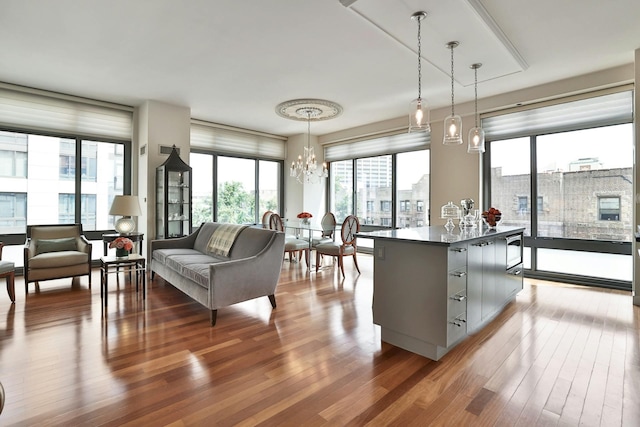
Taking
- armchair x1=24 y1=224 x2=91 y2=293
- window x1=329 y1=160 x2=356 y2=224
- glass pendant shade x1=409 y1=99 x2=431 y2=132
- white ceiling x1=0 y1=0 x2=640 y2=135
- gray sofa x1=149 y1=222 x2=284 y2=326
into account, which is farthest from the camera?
window x1=329 y1=160 x2=356 y2=224

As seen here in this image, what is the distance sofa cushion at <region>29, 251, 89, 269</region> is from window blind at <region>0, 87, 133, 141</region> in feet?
6.88

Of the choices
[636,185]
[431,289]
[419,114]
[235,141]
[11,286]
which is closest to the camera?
[431,289]

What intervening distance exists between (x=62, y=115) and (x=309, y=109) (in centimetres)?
395

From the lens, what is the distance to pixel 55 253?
14.6ft

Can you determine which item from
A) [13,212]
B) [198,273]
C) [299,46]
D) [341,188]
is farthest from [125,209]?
[341,188]

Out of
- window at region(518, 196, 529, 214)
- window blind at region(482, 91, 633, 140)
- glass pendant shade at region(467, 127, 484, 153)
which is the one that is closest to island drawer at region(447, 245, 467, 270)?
glass pendant shade at region(467, 127, 484, 153)

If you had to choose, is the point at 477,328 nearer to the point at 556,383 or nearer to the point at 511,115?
the point at 556,383

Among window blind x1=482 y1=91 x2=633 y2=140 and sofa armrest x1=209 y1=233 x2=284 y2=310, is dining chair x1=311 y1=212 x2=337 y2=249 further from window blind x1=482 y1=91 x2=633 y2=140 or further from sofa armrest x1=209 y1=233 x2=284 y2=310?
window blind x1=482 y1=91 x2=633 y2=140

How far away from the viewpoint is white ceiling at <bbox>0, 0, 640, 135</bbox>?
290 cm

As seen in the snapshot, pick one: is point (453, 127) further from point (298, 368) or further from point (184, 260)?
point (184, 260)

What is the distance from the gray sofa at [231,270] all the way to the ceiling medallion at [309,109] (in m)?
2.37

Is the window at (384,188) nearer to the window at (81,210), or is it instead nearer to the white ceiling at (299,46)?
the white ceiling at (299,46)

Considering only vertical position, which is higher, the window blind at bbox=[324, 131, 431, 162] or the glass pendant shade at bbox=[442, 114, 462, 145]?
the window blind at bbox=[324, 131, 431, 162]

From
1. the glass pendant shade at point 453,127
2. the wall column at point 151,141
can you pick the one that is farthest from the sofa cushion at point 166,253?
the glass pendant shade at point 453,127
